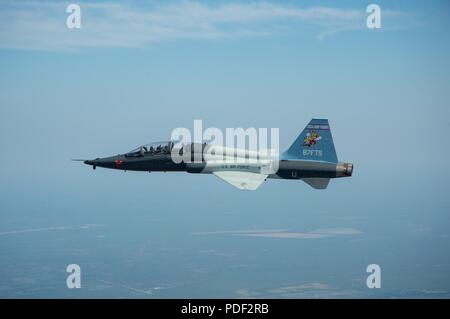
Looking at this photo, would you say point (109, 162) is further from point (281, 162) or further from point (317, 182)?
point (317, 182)

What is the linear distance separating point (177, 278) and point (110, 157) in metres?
106

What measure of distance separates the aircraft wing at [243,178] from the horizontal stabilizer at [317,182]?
8.07 ft

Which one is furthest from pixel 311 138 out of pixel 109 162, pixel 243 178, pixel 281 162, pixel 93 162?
pixel 93 162

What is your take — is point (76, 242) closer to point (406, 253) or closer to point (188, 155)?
point (406, 253)

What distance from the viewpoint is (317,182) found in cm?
3238

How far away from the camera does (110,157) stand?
35.8 metres

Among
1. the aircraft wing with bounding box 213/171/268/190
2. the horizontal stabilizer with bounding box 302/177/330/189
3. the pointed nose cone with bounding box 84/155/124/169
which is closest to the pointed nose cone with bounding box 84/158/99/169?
the pointed nose cone with bounding box 84/155/124/169

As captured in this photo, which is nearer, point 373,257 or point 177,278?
point 177,278

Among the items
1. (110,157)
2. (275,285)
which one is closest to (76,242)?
(275,285)

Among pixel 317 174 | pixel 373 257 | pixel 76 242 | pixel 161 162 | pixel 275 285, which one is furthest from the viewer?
pixel 76 242

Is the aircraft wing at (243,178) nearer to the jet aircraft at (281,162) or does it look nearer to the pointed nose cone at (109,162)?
the jet aircraft at (281,162)

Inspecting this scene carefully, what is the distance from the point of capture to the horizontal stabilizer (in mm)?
32219
